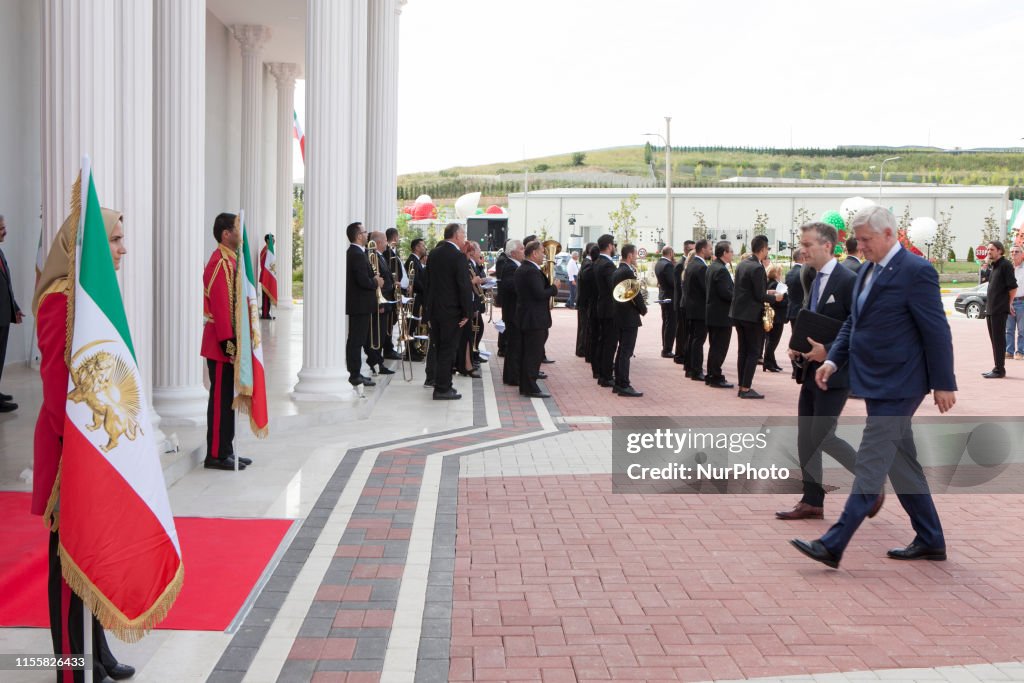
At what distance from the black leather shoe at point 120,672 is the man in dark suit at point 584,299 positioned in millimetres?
11127

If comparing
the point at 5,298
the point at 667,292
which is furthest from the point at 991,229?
the point at 5,298

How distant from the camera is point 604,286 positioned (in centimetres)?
1353

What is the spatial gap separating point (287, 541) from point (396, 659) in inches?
78.1

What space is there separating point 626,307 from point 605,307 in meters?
0.52

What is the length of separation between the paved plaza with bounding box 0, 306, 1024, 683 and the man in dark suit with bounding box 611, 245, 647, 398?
3457 millimetres

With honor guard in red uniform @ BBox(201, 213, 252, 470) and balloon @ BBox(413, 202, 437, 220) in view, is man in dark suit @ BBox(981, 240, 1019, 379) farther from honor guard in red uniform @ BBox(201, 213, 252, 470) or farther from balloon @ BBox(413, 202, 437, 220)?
balloon @ BBox(413, 202, 437, 220)

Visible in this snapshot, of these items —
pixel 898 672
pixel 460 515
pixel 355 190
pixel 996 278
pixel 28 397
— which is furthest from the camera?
pixel 996 278

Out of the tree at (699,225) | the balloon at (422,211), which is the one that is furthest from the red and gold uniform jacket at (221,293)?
the balloon at (422,211)

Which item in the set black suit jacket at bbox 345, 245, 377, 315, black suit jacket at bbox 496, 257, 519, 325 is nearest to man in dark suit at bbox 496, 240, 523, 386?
black suit jacket at bbox 496, 257, 519, 325

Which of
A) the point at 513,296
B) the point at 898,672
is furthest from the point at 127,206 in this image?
the point at 513,296

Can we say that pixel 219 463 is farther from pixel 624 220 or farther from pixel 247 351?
pixel 624 220

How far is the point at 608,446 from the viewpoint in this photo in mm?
9602

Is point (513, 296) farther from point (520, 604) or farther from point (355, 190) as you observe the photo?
point (520, 604)

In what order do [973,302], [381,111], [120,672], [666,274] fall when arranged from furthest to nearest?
[973,302] < [381,111] < [666,274] < [120,672]
